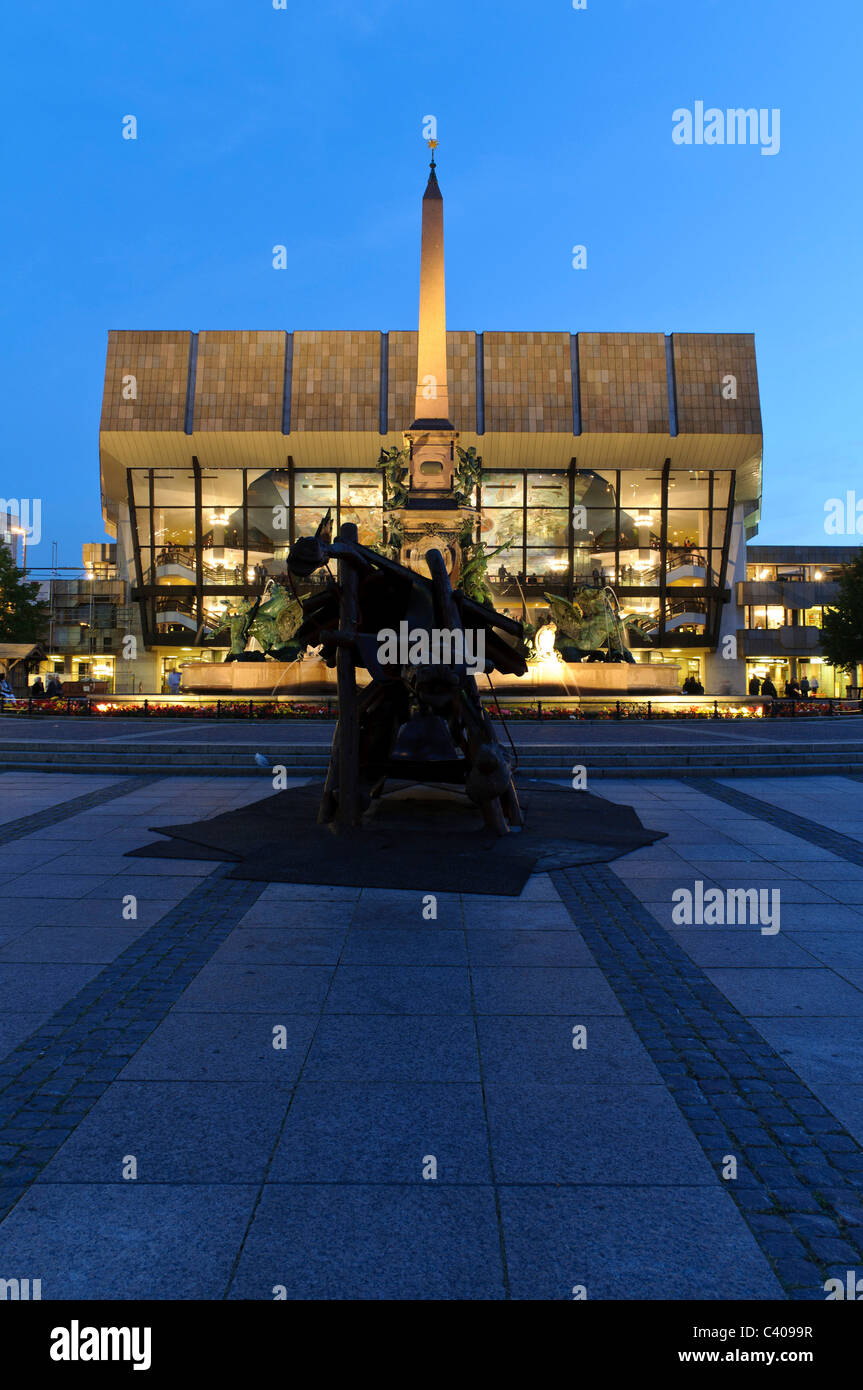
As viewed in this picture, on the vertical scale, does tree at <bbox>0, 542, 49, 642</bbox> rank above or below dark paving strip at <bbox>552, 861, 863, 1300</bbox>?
above

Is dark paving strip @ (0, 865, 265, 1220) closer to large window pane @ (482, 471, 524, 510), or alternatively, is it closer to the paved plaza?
the paved plaza

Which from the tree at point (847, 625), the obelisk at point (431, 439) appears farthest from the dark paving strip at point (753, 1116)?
the tree at point (847, 625)

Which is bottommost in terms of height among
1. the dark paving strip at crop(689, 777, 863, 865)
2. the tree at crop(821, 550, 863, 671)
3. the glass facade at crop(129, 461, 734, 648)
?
the dark paving strip at crop(689, 777, 863, 865)

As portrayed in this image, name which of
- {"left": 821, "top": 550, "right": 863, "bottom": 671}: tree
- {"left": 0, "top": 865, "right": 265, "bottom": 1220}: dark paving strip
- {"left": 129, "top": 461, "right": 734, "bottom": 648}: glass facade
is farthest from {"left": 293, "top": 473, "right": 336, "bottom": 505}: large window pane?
{"left": 0, "top": 865, "right": 265, "bottom": 1220}: dark paving strip

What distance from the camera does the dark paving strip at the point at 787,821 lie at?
29.8 ft

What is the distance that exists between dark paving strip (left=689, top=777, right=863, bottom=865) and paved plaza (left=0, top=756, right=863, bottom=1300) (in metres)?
2.04

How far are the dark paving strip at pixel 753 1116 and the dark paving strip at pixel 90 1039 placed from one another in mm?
2514

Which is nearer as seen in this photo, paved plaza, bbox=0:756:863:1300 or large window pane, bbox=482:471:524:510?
paved plaza, bbox=0:756:863:1300

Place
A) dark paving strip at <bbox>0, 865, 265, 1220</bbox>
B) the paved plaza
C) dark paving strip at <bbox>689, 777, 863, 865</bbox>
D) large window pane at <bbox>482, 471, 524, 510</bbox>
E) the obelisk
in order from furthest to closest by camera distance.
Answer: large window pane at <bbox>482, 471, 524, 510</bbox> < the obelisk < dark paving strip at <bbox>689, 777, 863, 865</bbox> < dark paving strip at <bbox>0, 865, 265, 1220</bbox> < the paved plaza

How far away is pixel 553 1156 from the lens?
10.7 ft

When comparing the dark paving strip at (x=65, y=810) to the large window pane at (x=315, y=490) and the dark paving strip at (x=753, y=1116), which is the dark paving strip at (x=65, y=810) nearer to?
the dark paving strip at (x=753, y=1116)

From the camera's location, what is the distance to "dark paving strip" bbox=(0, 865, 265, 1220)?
3.38 meters

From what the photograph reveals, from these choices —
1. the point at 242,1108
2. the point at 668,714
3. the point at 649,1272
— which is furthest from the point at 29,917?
the point at 668,714

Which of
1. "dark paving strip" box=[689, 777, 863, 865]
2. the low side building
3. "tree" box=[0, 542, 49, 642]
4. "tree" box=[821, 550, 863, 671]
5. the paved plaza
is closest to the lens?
the paved plaza
